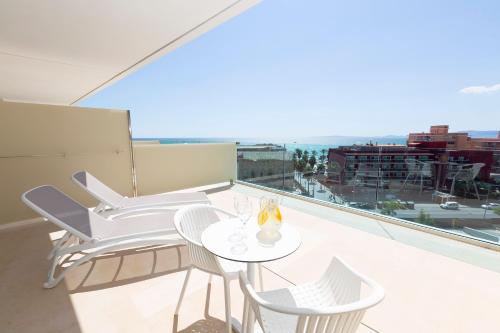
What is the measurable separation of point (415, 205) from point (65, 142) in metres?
6.12

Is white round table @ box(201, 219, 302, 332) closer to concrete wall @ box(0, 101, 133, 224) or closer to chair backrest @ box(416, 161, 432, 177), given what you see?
chair backrest @ box(416, 161, 432, 177)

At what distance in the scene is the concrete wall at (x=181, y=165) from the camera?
525 cm

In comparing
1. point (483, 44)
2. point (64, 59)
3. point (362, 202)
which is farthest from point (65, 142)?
point (483, 44)

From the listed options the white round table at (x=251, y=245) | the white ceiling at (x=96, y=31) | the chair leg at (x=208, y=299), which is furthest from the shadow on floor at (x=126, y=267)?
the white ceiling at (x=96, y=31)

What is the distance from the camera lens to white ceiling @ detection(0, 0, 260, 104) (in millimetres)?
2090

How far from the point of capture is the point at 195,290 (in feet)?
6.48

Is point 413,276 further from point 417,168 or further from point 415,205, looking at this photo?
point 417,168

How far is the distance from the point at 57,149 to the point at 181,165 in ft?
8.07

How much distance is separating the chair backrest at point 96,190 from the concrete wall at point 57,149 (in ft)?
4.64

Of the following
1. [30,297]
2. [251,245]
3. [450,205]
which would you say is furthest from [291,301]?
[450,205]

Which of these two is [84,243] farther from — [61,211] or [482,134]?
[482,134]

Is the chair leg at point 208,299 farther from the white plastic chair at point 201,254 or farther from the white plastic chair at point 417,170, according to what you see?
the white plastic chair at point 417,170

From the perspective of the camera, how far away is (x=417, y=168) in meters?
3.44

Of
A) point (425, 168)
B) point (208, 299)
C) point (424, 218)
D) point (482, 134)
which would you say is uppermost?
point (482, 134)
